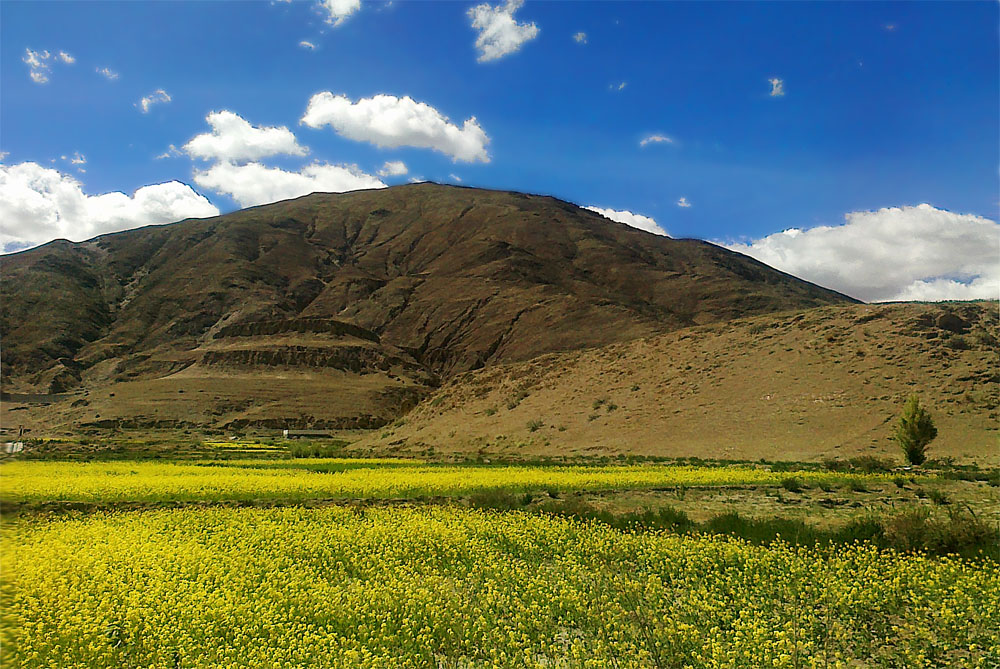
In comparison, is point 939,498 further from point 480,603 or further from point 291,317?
point 291,317

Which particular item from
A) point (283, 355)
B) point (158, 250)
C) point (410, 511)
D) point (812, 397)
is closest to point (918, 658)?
point (410, 511)

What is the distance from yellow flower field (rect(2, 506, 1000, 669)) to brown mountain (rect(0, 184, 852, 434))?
71.2 metres

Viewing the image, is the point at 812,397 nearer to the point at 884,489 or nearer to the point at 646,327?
the point at 884,489

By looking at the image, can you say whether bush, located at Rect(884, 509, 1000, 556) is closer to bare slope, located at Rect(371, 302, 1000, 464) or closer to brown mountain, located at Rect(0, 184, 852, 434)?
bare slope, located at Rect(371, 302, 1000, 464)

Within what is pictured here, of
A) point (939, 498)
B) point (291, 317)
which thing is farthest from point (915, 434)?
point (291, 317)

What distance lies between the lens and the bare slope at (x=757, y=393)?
3853 centimetres

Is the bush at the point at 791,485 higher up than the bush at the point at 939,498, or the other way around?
the bush at the point at 939,498

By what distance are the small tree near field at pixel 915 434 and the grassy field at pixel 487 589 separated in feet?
53.0

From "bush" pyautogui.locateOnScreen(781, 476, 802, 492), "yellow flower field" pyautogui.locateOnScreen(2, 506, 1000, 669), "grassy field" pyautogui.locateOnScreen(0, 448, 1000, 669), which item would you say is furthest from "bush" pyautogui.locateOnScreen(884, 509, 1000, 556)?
"bush" pyautogui.locateOnScreen(781, 476, 802, 492)

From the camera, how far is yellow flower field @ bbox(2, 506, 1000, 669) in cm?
725

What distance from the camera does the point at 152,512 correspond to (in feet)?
53.4

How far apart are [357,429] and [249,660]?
83870 mm

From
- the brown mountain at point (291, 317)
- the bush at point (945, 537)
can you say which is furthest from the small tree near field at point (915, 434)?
the brown mountain at point (291, 317)

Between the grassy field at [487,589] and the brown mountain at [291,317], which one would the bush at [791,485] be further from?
the brown mountain at [291,317]
